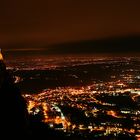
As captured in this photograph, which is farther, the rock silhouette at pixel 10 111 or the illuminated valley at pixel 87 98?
the illuminated valley at pixel 87 98

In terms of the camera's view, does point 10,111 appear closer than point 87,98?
Yes

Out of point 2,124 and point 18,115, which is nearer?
point 2,124

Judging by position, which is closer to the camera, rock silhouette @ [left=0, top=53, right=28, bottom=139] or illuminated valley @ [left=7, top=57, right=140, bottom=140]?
rock silhouette @ [left=0, top=53, right=28, bottom=139]

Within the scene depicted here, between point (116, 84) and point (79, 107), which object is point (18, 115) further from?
point (116, 84)

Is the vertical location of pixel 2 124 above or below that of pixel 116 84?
above

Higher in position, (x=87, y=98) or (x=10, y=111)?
(x=10, y=111)

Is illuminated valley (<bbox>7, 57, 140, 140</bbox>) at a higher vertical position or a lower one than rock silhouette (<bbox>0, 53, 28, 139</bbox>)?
lower

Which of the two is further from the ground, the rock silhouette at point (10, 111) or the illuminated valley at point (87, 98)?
the rock silhouette at point (10, 111)

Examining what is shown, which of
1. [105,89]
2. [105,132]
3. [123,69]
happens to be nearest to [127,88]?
[105,89]
